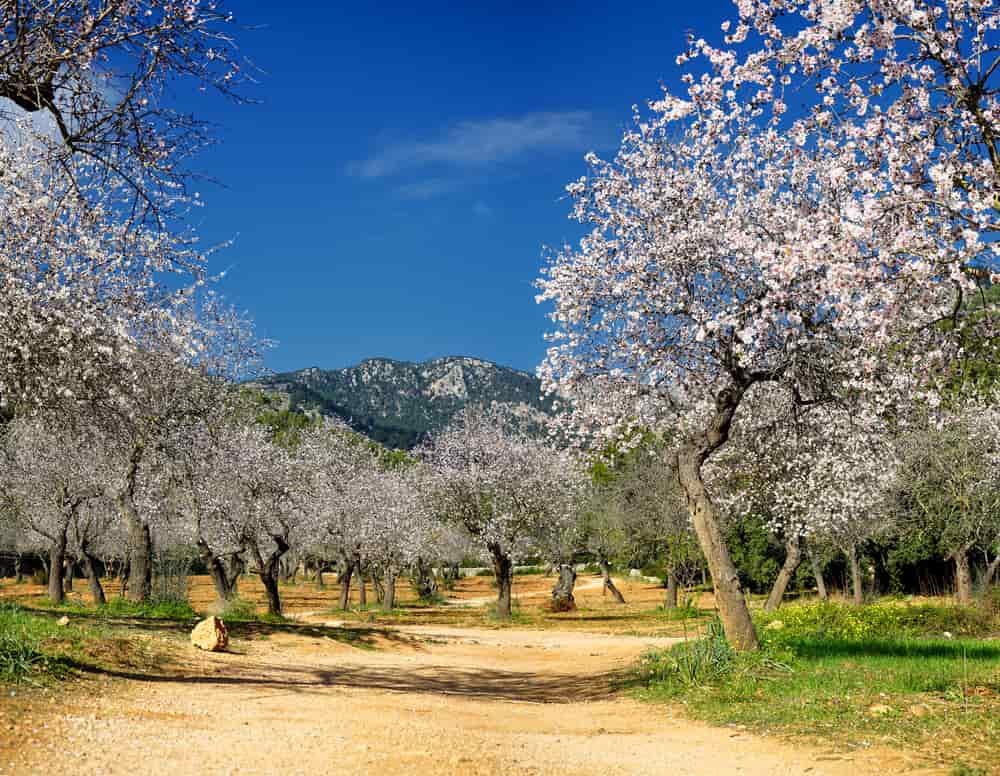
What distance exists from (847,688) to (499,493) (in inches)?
1048

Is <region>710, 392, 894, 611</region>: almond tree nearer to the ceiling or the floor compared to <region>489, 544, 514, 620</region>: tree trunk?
nearer to the ceiling

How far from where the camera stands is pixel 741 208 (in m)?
14.1

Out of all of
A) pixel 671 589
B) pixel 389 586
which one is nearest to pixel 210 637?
pixel 389 586

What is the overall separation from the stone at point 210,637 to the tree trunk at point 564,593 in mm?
29497

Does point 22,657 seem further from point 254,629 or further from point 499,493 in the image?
point 499,493

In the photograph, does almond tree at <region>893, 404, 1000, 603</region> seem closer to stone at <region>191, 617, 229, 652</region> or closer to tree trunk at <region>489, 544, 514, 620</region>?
tree trunk at <region>489, 544, 514, 620</region>

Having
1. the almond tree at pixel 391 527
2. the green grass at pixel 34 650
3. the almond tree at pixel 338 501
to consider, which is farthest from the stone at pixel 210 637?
the almond tree at pixel 391 527

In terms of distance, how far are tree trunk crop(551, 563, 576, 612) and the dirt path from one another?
1104 inches

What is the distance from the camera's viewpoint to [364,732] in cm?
844

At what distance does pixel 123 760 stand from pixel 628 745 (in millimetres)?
4944

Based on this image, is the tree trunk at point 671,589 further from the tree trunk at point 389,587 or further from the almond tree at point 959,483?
the tree trunk at point 389,587

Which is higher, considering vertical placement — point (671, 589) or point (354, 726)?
point (354, 726)

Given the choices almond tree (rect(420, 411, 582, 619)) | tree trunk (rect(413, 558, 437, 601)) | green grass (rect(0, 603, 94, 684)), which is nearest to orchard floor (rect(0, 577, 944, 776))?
green grass (rect(0, 603, 94, 684))

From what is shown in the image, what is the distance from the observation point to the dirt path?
23.0 ft
